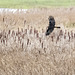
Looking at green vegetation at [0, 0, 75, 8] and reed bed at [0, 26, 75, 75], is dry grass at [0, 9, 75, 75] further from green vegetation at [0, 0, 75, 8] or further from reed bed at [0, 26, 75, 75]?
green vegetation at [0, 0, 75, 8]

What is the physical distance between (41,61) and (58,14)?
6.43m

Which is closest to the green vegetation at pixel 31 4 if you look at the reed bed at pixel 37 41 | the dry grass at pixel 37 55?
the reed bed at pixel 37 41

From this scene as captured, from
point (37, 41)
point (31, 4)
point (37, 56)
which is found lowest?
point (31, 4)

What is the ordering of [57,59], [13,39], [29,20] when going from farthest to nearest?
1. [29,20]
2. [13,39]
3. [57,59]

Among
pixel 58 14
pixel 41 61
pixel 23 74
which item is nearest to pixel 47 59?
pixel 41 61

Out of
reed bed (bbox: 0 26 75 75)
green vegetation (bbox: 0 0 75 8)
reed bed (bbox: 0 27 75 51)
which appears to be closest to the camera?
reed bed (bbox: 0 26 75 75)

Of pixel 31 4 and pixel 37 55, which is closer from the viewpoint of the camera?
pixel 37 55

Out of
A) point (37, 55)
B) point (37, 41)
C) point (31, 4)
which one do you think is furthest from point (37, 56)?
point (31, 4)

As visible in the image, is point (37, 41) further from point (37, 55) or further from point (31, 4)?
point (31, 4)

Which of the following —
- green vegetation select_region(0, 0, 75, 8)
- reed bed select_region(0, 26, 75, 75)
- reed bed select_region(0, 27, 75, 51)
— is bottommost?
green vegetation select_region(0, 0, 75, 8)

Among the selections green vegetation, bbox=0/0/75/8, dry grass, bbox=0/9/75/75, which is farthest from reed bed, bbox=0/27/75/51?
green vegetation, bbox=0/0/75/8

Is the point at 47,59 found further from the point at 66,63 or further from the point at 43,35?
the point at 43,35

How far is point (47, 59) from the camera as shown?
4062 mm

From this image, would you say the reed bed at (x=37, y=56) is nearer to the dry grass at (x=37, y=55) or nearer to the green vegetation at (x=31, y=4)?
the dry grass at (x=37, y=55)
